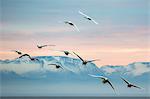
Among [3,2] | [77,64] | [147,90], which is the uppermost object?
[3,2]

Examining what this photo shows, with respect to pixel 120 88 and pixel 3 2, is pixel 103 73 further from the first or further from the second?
pixel 3 2

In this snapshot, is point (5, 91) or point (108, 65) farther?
point (5, 91)

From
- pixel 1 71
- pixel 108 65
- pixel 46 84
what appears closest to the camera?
pixel 108 65

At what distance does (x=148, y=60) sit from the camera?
473 inches

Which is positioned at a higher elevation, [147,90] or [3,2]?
[3,2]

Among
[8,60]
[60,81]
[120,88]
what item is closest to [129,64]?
[120,88]

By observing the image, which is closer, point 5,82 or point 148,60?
point 148,60

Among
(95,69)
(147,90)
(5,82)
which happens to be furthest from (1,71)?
(147,90)

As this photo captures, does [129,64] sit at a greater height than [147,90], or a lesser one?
greater

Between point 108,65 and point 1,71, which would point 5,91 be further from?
point 108,65

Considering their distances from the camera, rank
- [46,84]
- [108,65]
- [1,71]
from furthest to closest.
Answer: [46,84]
[1,71]
[108,65]

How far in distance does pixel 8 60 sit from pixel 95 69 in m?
2.04

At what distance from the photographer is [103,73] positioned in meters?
12.1

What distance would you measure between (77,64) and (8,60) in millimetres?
1661
